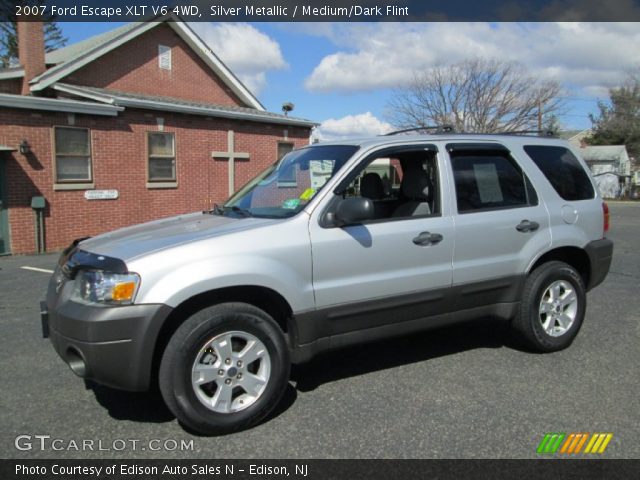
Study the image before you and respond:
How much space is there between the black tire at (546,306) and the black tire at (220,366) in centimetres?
221

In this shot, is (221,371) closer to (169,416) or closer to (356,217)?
(169,416)

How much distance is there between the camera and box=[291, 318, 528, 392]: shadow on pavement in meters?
4.43

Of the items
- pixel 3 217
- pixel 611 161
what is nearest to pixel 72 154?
pixel 3 217

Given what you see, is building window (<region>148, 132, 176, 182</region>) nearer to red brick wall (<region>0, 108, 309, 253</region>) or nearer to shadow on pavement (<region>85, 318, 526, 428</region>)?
red brick wall (<region>0, 108, 309, 253</region>)

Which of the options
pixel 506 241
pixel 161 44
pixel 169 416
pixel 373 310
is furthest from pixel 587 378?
pixel 161 44

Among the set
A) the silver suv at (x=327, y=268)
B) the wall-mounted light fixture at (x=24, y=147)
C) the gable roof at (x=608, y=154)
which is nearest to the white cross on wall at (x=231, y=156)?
the wall-mounted light fixture at (x=24, y=147)

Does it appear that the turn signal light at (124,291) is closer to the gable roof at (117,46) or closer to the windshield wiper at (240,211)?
the windshield wiper at (240,211)

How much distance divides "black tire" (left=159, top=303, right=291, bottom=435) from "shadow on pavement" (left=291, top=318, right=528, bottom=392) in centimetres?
66

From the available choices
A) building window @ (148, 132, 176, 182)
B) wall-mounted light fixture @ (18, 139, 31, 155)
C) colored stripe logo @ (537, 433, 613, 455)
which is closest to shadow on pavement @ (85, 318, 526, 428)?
colored stripe logo @ (537, 433, 613, 455)

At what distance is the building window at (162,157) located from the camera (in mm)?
14516

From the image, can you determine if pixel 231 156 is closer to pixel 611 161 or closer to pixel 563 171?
pixel 563 171

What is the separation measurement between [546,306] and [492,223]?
965mm

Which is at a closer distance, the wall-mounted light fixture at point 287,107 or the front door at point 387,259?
the front door at point 387,259

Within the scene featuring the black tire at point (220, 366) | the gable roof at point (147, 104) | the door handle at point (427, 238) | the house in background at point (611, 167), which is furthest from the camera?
the house in background at point (611, 167)
